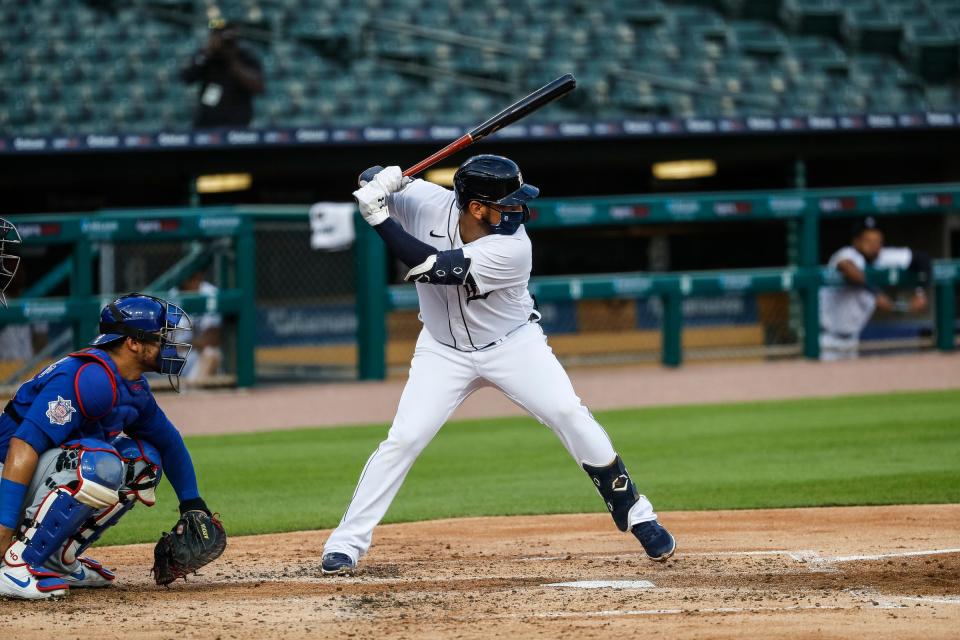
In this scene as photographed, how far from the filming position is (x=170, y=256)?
1182 cm

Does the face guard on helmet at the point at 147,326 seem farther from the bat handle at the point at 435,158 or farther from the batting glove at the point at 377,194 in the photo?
the bat handle at the point at 435,158

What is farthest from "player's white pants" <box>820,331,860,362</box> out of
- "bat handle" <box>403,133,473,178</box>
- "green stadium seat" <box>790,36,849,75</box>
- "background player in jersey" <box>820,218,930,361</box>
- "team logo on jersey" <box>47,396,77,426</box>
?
"team logo on jersey" <box>47,396,77,426</box>

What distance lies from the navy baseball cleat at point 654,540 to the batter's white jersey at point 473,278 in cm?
92

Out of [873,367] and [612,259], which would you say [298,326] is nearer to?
[612,259]

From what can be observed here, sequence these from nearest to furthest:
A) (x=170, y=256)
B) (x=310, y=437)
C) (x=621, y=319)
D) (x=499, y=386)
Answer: (x=499, y=386), (x=310, y=437), (x=170, y=256), (x=621, y=319)

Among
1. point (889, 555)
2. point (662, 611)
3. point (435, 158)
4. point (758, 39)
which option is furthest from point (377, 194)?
point (758, 39)

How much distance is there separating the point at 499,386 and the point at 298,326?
7.00 meters

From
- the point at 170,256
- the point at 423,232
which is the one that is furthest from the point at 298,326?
the point at 423,232

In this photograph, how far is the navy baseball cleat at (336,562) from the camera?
5125 mm

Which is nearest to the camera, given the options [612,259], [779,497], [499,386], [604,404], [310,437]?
[499,386]

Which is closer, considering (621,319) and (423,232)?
(423,232)

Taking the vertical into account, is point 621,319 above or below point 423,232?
below

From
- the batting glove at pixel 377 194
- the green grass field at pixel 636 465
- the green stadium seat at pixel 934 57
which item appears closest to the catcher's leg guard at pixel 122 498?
the batting glove at pixel 377 194

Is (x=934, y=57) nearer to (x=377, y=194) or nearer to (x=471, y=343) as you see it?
(x=471, y=343)
